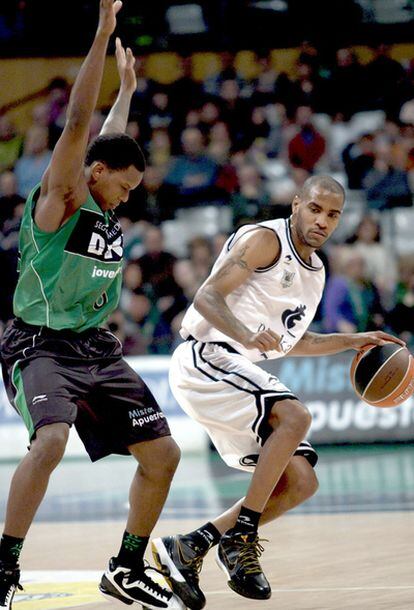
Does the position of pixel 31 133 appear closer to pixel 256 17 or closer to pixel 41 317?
pixel 256 17

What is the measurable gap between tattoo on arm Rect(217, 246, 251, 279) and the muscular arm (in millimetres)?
766

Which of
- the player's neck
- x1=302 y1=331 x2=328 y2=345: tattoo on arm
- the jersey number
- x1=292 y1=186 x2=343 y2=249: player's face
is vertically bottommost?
x1=302 y1=331 x2=328 y2=345: tattoo on arm

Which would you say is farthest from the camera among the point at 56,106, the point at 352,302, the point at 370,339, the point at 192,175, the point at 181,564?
the point at 56,106

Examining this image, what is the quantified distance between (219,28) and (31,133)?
3083mm

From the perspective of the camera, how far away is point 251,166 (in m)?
15.6

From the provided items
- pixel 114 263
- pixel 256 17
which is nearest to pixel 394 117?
pixel 256 17

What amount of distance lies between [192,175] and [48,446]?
10876 mm

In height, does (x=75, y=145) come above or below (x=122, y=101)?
below

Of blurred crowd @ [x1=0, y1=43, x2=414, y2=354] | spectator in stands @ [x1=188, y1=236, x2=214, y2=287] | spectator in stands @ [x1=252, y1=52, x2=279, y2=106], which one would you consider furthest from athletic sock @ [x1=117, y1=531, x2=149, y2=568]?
spectator in stands @ [x1=252, y1=52, x2=279, y2=106]

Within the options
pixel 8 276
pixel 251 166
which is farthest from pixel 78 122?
pixel 251 166

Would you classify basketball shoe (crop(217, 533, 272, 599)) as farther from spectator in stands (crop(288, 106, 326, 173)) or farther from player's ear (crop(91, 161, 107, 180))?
spectator in stands (crop(288, 106, 326, 173))

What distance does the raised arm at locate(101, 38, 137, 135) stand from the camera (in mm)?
6176

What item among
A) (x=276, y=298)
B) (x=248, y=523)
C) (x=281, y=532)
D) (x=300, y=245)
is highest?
(x=300, y=245)

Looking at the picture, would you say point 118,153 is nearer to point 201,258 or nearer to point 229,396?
point 229,396
